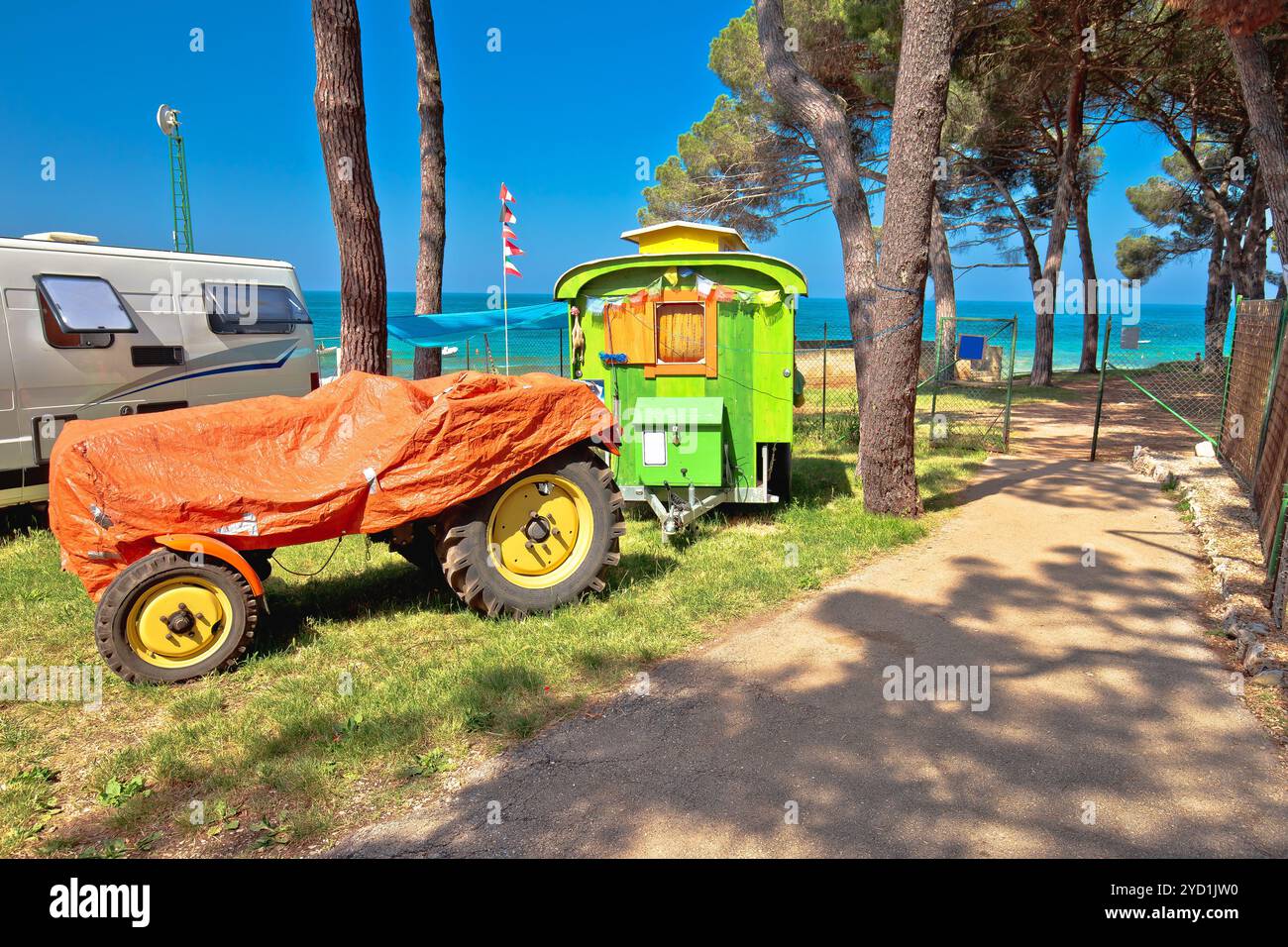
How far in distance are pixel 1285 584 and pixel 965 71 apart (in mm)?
15725

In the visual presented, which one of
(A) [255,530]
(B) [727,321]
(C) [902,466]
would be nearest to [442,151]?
(B) [727,321]

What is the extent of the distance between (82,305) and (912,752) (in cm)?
866

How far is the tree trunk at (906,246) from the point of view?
744cm

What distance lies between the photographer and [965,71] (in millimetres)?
17219

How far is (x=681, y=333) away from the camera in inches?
307

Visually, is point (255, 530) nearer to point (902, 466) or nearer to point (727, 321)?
point (727, 321)

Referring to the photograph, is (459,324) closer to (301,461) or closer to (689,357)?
(689,357)

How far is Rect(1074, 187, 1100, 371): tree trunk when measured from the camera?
74.8 feet

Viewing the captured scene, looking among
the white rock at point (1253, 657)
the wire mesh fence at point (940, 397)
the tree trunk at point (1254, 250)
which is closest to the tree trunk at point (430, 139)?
the wire mesh fence at point (940, 397)

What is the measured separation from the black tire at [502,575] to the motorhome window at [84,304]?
17.8ft

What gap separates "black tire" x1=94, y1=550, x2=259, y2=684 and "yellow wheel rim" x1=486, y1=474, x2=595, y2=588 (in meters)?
1.50

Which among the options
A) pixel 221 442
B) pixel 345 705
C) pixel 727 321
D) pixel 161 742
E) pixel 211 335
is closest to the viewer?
pixel 161 742

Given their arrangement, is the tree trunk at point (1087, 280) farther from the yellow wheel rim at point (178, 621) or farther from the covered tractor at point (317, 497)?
the yellow wheel rim at point (178, 621)

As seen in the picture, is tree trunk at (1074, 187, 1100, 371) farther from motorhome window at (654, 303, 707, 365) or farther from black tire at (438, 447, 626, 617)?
black tire at (438, 447, 626, 617)
